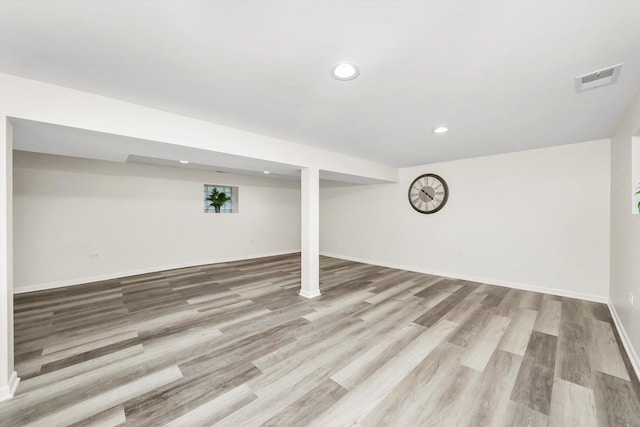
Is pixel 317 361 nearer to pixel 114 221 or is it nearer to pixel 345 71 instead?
pixel 345 71

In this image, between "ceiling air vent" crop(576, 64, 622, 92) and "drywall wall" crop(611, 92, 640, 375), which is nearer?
"ceiling air vent" crop(576, 64, 622, 92)

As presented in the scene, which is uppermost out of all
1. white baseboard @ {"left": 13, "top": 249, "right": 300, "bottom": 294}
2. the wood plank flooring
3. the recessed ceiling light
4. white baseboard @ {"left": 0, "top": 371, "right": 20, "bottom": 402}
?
the recessed ceiling light

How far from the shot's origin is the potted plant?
598 cm

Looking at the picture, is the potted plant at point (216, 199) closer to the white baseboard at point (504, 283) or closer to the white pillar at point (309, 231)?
the white pillar at point (309, 231)

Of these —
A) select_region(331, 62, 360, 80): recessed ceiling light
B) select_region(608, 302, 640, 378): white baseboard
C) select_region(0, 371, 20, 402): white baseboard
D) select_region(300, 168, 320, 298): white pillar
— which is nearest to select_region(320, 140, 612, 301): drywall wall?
select_region(608, 302, 640, 378): white baseboard

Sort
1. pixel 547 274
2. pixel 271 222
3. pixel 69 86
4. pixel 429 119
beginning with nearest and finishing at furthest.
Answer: pixel 69 86
pixel 429 119
pixel 547 274
pixel 271 222

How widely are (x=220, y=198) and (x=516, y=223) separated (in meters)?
6.22

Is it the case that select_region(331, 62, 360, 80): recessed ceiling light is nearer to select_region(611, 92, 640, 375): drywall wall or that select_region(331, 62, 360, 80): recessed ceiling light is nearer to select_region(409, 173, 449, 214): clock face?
select_region(611, 92, 640, 375): drywall wall

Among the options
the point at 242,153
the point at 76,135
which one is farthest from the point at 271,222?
the point at 76,135

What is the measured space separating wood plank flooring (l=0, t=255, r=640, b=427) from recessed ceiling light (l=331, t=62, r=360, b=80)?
7.49 feet

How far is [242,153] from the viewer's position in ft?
9.54

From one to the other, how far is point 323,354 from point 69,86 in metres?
3.05

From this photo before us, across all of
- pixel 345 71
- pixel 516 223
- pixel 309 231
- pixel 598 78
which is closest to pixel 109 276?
pixel 309 231

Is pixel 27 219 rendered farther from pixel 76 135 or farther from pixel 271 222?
pixel 271 222
